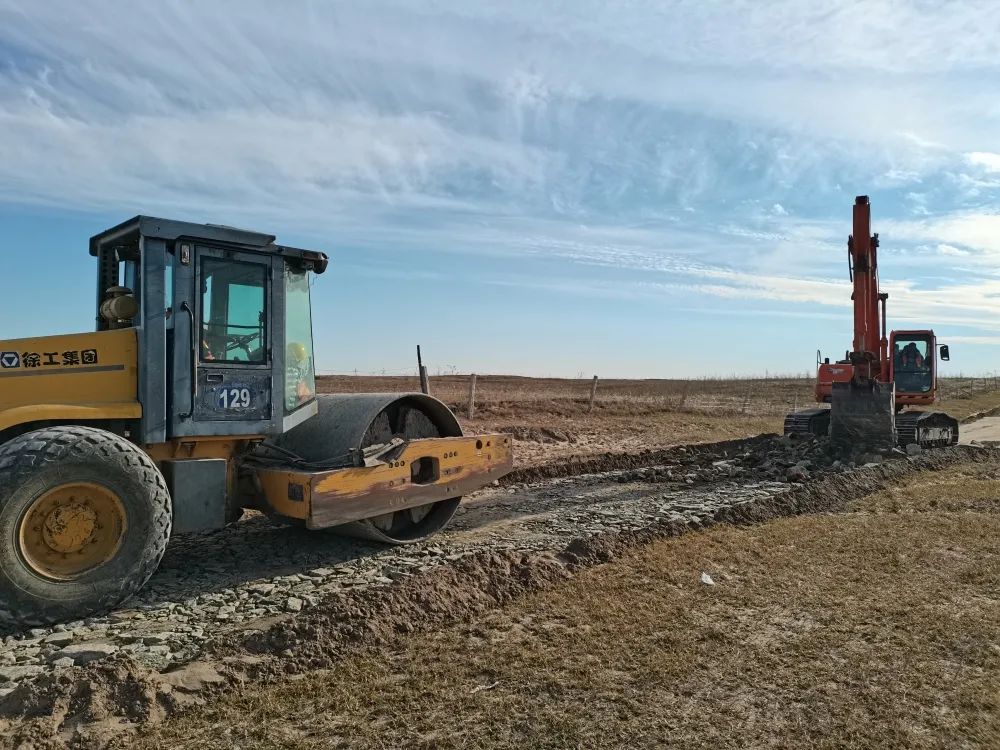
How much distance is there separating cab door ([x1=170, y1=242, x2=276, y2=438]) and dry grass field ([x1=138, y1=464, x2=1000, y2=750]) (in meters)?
2.45

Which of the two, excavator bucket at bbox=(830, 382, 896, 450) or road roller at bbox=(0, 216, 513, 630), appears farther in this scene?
excavator bucket at bbox=(830, 382, 896, 450)

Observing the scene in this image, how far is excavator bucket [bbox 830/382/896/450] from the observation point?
44.8 ft

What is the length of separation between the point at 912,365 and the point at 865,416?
5.24 metres

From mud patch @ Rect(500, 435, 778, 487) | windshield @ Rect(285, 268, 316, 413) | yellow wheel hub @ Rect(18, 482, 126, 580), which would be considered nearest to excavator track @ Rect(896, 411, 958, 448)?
mud patch @ Rect(500, 435, 778, 487)

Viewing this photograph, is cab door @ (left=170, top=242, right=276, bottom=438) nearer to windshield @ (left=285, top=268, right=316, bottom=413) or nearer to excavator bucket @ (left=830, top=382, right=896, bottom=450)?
windshield @ (left=285, top=268, right=316, bottom=413)

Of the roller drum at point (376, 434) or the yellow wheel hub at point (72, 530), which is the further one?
the roller drum at point (376, 434)

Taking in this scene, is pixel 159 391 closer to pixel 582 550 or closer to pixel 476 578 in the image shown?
pixel 476 578

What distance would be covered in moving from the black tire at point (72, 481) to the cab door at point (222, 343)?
0.66 m

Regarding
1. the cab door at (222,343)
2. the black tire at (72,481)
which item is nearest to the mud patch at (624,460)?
the cab door at (222,343)

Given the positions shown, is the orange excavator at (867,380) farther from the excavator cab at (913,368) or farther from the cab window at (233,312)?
the cab window at (233,312)

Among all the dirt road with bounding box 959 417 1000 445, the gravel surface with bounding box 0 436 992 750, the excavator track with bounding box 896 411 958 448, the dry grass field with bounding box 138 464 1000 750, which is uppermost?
the excavator track with bounding box 896 411 958 448

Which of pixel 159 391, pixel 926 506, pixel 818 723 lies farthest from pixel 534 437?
pixel 818 723

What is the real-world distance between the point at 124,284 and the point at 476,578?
13.3ft

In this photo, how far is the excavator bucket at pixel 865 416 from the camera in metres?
13.6
